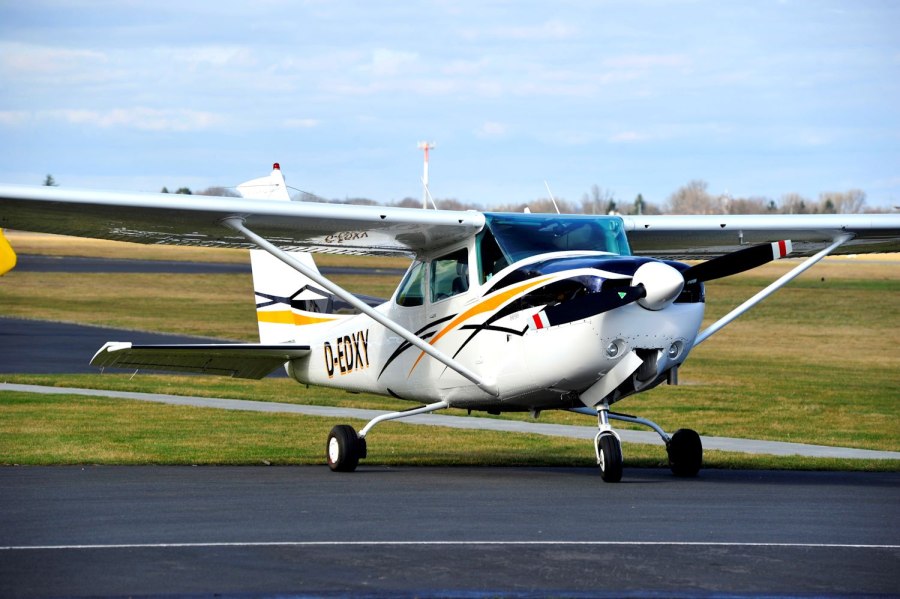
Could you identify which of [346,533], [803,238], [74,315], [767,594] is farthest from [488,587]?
[74,315]

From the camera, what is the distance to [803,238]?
15.0 m

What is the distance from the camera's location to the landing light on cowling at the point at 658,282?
1120 centimetres

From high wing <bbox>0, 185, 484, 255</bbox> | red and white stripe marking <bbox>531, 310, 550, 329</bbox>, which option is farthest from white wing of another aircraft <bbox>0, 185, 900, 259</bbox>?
red and white stripe marking <bbox>531, 310, 550, 329</bbox>

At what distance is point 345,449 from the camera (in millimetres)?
13414

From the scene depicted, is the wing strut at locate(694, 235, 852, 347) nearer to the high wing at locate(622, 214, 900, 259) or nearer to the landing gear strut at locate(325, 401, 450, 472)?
the high wing at locate(622, 214, 900, 259)

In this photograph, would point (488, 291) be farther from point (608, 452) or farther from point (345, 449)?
point (345, 449)

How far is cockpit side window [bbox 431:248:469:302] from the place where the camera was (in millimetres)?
13272

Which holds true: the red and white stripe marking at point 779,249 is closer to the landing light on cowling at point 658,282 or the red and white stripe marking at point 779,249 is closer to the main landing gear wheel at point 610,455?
the landing light on cowling at point 658,282

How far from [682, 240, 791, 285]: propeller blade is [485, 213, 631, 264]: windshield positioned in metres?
1.12

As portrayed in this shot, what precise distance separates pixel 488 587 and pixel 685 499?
14.5 ft

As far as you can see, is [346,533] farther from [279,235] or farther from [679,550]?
[279,235]

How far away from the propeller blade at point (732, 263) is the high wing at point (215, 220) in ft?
7.16

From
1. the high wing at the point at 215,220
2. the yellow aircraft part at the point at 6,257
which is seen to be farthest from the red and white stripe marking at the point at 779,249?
the yellow aircraft part at the point at 6,257

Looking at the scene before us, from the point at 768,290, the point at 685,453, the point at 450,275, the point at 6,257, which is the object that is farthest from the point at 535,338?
the point at 6,257
